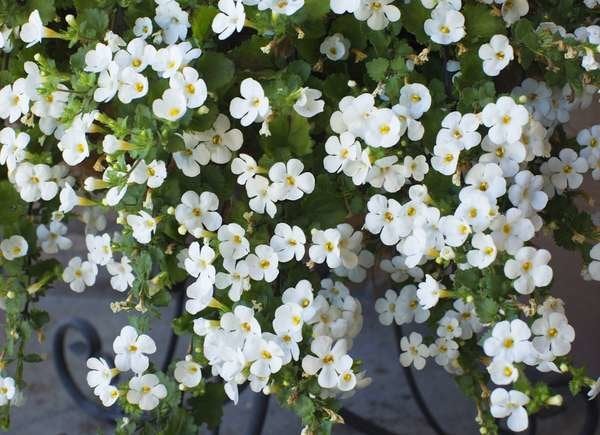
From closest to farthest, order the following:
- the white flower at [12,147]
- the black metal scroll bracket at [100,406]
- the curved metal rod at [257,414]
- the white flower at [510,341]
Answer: the white flower at [510,341], the white flower at [12,147], the curved metal rod at [257,414], the black metal scroll bracket at [100,406]

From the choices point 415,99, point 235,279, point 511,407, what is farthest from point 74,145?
point 511,407

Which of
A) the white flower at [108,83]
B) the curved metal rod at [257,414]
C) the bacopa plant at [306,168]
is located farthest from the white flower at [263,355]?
the curved metal rod at [257,414]

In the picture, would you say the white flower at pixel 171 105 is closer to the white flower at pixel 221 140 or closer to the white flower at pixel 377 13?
the white flower at pixel 221 140

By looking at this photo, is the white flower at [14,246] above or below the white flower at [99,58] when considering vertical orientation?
below

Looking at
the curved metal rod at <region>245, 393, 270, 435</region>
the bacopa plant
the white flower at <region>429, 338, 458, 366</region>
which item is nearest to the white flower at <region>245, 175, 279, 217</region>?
the bacopa plant

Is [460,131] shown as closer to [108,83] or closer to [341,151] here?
[341,151]

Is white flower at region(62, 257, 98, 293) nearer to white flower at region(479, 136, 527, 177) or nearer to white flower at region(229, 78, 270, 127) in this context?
white flower at region(229, 78, 270, 127)
